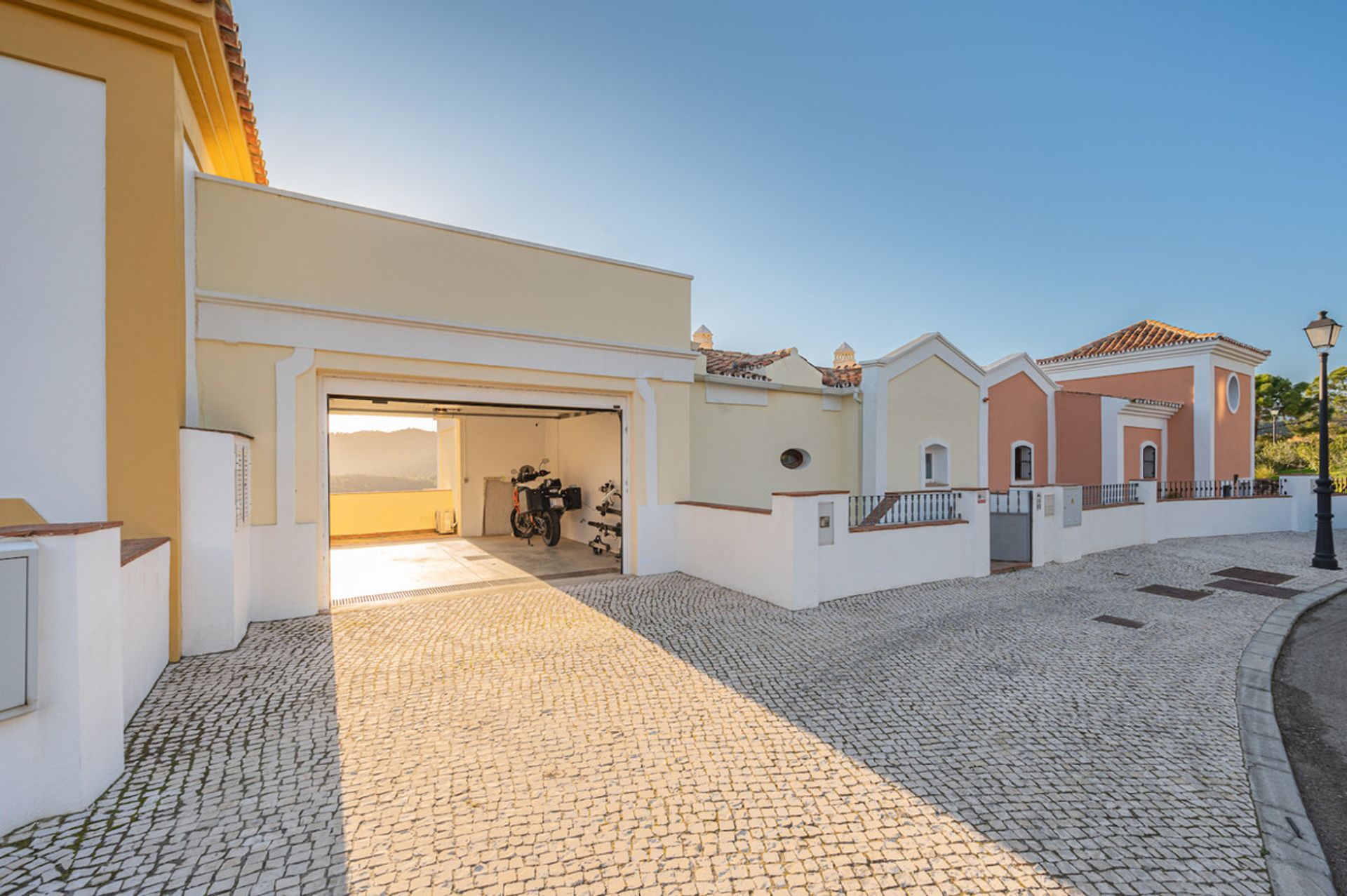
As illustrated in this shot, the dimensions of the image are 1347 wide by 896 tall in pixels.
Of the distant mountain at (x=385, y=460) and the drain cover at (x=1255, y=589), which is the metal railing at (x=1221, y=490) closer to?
the drain cover at (x=1255, y=589)

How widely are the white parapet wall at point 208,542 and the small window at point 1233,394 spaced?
26588 mm

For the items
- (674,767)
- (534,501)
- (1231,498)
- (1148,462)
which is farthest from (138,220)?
(1148,462)

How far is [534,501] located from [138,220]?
818 cm

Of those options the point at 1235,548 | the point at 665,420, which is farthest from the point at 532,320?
the point at 1235,548

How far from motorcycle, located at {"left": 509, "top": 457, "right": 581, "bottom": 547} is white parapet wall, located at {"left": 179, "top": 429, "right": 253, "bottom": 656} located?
6602 mm

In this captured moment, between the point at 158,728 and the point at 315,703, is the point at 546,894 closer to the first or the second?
the point at 315,703

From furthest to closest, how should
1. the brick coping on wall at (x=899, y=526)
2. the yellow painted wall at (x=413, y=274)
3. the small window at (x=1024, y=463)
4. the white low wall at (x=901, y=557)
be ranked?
the small window at (x=1024, y=463), the brick coping on wall at (x=899, y=526), the white low wall at (x=901, y=557), the yellow painted wall at (x=413, y=274)

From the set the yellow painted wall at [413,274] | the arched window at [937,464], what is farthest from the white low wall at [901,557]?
the arched window at [937,464]

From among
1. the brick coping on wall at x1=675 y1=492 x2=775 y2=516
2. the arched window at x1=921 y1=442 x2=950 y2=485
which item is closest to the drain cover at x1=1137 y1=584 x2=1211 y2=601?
the arched window at x1=921 y1=442 x2=950 y2=485

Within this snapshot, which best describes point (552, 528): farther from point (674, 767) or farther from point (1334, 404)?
point (1334, 404)

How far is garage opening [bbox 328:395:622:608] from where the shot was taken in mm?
9078

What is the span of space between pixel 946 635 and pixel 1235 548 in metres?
10.5

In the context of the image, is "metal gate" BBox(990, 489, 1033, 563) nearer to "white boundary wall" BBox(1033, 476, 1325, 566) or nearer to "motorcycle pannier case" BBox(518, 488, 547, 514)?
"white boundary wall" BBox(1033, 476, 1325, 566)

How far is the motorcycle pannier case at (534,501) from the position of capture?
11.9 meters
